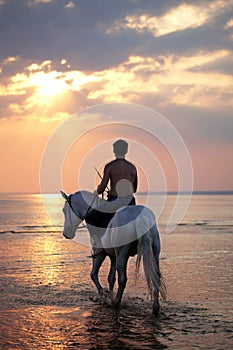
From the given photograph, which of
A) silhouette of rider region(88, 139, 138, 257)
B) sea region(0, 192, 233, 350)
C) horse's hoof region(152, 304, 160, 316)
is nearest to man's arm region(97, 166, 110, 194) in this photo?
silhouette of rider region(88, 139, 138, 257)

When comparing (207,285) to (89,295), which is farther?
(207,285)

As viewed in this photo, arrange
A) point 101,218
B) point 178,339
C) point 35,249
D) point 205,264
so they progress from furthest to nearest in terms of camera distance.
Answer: point 35,249, point 205,264, point 101,218, point 178,339

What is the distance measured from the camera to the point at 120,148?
9.54 meters

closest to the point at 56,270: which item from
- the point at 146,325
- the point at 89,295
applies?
the point at 89,295

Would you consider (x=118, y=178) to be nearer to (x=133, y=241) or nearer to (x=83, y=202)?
(x=83, y=202)

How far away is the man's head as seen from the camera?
9.52 m

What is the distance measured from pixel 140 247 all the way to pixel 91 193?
7.60 feet

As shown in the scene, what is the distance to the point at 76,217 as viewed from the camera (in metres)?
10.6

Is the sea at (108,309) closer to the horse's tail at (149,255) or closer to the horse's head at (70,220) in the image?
the horse's tail at (149,255)

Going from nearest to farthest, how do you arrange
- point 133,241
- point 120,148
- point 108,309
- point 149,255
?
1. point 149,255
2. point 133,241
3. point 108,309
4. point 120,148

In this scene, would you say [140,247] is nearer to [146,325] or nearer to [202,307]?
[146,325]

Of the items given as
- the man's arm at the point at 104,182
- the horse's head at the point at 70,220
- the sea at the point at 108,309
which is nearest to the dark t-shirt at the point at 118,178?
the man's arm at the point at 104,182

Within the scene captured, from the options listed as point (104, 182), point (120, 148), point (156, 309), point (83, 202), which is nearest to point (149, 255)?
point (156, 309)

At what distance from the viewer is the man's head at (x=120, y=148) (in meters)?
9.52
